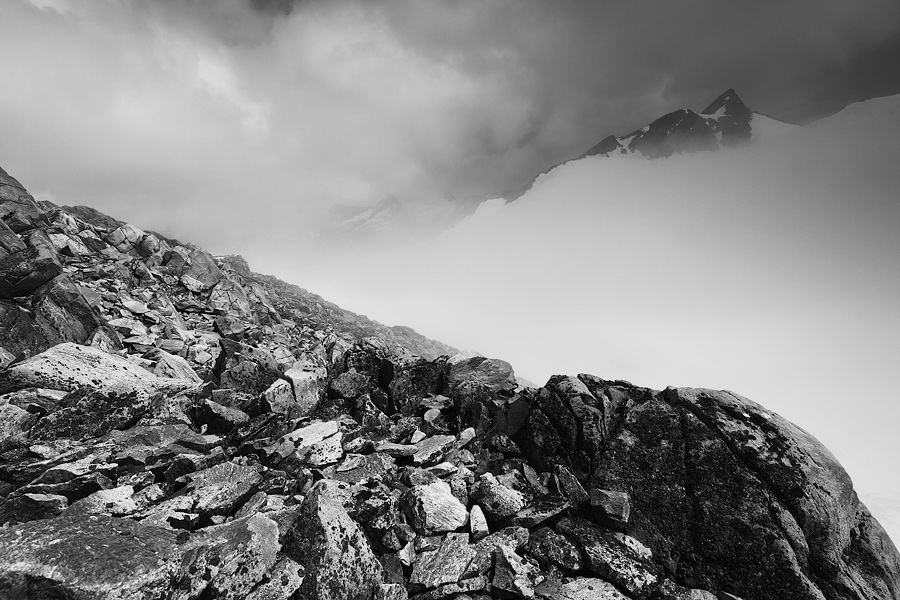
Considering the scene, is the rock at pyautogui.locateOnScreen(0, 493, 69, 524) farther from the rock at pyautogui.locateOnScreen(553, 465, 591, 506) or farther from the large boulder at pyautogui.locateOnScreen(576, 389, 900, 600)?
the large boulder at pyautogui.locateOnScreen(576, 389, 900, 600)

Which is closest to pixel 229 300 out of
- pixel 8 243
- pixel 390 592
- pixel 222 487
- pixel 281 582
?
pixel 8 243

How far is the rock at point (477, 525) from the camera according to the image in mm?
10211

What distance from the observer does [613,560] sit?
9.51m

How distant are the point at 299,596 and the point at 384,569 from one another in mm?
2208

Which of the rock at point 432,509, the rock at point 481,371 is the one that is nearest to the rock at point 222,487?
the rock at point 432,509

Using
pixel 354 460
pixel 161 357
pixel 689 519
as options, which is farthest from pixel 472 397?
pixel 161 357

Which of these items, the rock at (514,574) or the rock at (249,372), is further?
the rock at (249,372)

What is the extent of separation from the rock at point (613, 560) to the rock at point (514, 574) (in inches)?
60.7

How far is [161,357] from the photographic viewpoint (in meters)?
21.0

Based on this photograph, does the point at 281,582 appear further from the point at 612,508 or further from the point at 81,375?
the point at 81,375

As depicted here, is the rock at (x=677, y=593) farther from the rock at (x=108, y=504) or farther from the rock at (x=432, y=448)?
the rock at (x=108, y=504)

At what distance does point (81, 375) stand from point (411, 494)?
48.3 feet

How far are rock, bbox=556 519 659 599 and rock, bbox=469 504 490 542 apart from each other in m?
2.32

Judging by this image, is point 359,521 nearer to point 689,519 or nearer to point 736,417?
point 689,519
